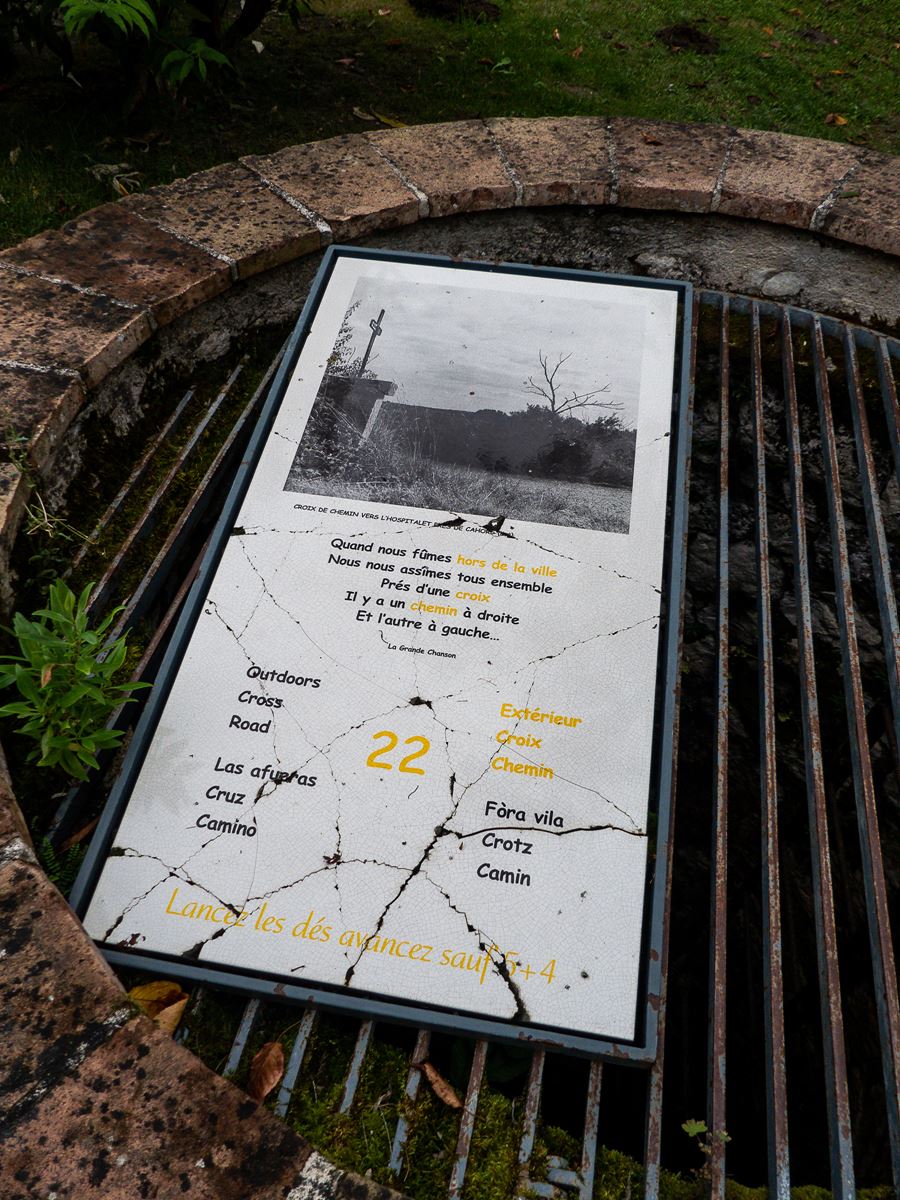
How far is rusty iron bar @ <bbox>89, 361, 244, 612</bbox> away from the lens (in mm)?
2139

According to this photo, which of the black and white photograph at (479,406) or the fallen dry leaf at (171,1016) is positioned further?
the black and white photograph at (479,406)

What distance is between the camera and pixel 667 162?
3152mm

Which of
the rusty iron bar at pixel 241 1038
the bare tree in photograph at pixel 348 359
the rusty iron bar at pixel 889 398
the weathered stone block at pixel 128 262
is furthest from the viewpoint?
the rusty iron bar at pixel 889 398

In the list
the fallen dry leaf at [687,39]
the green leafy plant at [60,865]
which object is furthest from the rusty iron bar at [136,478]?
the fallen dry leaf at [687,39]

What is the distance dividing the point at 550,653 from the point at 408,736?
1.16 ft

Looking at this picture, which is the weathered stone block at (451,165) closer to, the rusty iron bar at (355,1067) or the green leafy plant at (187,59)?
the green leafy plant at (187,59)

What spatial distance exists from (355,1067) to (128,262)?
2.35 m

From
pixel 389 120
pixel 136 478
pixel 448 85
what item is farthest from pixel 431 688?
pixel 448 85

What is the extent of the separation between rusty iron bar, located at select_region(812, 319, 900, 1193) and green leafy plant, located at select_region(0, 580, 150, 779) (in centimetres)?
157

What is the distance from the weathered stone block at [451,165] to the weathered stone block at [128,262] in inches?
32.8

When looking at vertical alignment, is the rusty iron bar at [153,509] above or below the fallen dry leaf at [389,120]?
below

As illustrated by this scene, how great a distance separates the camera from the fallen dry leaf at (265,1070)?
1.47 meters

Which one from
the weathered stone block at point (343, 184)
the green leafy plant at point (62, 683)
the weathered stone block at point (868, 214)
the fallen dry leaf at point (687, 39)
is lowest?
the green leafy plant at point (62, 683)

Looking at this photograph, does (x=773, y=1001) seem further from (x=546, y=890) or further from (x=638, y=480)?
(x=638, y=480)
